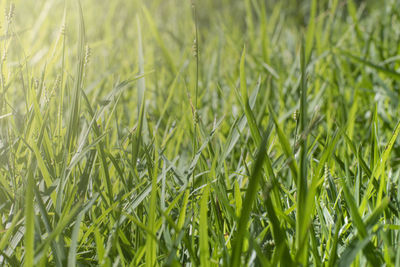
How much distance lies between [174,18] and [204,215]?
2578 mm

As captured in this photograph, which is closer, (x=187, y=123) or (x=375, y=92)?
(x=187, y=123)

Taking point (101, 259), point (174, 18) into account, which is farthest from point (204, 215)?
point (174, 18)

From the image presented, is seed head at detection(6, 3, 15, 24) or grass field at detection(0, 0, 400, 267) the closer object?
grass field at detection(0, 0, 400, 267)

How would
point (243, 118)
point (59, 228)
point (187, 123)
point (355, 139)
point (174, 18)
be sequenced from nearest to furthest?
point (59, 228) → point (243, 118) → point (187, 123) → point (355, 139) → point (174, 18)

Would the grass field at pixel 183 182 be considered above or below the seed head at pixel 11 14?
below

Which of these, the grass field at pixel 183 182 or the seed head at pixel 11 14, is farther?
the seed head at pixel 11 14

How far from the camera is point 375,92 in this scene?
140cm

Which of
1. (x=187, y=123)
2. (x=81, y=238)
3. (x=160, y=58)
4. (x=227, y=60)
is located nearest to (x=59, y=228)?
(x=81, y=238)

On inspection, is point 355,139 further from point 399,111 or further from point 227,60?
point 227,60

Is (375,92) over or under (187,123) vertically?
under

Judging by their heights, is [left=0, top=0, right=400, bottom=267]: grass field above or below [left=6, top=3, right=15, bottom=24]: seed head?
below

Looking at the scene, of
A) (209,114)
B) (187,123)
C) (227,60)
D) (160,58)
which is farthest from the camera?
(227,60)

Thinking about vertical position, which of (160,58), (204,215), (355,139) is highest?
(204,215)

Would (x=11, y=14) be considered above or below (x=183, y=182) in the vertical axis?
above
